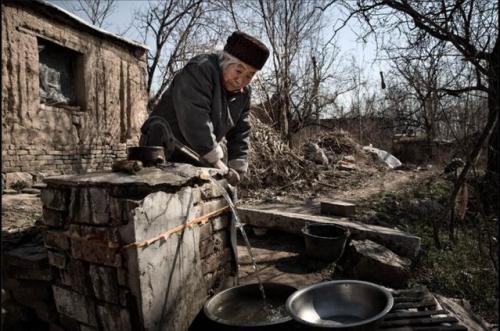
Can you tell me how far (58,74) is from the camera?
762cm

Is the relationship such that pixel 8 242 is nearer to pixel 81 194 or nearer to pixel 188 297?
pixel 81 194

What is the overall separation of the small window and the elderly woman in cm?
539

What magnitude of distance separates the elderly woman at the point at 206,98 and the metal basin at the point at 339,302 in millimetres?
1139

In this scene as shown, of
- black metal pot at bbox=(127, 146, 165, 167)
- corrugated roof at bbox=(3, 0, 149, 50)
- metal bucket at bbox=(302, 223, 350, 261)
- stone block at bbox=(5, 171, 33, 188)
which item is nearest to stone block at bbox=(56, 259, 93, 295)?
black metal pot at bbox=(127, 146, 165, 167)

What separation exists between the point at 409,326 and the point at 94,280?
1947 mm

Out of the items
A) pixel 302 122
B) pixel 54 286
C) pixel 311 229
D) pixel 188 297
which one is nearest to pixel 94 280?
pixel 54 286

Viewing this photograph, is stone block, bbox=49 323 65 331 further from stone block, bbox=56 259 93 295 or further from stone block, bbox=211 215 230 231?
stone block, bbox=211 215 230 231

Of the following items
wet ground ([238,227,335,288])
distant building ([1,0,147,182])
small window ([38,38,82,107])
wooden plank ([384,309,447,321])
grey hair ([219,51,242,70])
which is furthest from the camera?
small window ([38,38,82,107])

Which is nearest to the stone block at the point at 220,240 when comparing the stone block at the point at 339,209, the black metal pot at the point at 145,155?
the black metal pot at the point at 145,155

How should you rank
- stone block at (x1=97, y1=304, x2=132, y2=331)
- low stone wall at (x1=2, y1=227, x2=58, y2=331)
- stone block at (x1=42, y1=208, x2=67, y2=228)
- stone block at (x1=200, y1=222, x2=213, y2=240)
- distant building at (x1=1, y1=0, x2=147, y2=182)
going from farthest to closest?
distant building at (x1=1, y1=0, x2=147, y2=182)
stone block at (x1=200, y1=222, x2=213, y2=240)
low stone wall at (x1=2, y1=227, x2=58, y2=331)
stone block at (x1=42, y1=208, x2=67, y2=228)
stone block at (x1=97, y1=304, x2=132, y2=331)

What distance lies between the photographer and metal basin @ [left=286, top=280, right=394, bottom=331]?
7.29 ft

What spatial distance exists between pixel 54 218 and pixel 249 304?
1470 millimetres

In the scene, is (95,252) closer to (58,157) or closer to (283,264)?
(283,264)

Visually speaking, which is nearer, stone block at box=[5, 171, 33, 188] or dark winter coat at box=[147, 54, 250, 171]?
dark winter coat at box=[147, 54, 250, 171]
